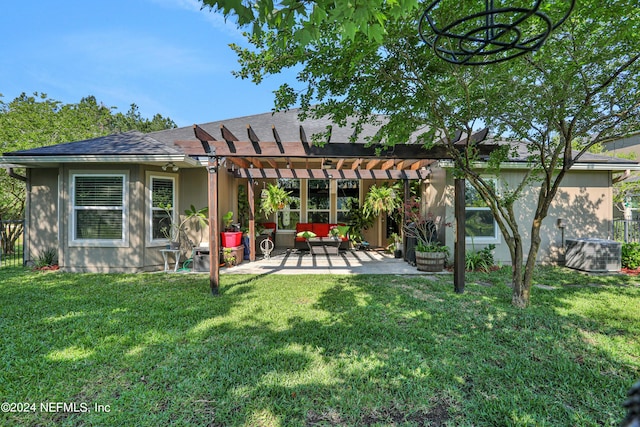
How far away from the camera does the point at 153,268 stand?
26.0 feet

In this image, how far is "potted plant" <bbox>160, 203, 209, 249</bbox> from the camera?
26.7 feet

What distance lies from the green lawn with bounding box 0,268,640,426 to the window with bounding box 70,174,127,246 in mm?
2169

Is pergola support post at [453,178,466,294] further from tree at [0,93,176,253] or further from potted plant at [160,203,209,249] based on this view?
tree at [0,93,176,253]

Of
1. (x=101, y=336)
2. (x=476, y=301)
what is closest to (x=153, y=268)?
(x=101, y=336)

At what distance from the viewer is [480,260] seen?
7824 mm

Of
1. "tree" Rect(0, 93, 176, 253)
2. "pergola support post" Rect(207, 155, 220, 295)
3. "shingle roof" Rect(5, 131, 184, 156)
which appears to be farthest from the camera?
"tree" Rect(0, 93, 176, 253)

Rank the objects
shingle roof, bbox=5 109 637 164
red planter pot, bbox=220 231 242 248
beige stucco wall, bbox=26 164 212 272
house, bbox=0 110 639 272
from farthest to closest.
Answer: red planter pot, bbox=220 231 242 248 → beige stucco wall, bbox=26 164 212 272 → shingle roof, bbox=5 109 637 164 → house, bbox=0 110 639 272

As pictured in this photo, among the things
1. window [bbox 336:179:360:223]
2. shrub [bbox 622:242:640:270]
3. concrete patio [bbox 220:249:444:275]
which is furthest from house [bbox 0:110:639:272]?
window [bbox 336:179:360:223]

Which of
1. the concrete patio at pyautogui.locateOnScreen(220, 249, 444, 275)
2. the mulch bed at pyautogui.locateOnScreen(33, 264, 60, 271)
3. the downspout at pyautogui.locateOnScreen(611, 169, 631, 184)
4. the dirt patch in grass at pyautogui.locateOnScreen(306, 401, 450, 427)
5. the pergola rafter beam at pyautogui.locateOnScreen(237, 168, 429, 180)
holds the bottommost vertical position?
the dirt patch in grass at pyautogui.locateOnScreen(306, 401, 450, 427)

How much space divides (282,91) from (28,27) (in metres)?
10.6

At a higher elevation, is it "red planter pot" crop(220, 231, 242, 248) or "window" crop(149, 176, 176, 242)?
"window" crop(149, 176, 176, 242)

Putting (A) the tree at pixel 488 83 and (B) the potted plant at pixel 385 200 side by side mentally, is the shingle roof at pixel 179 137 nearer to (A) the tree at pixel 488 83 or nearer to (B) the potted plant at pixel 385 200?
(A) the tree at pixel 488 83

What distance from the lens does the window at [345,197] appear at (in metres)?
13.0

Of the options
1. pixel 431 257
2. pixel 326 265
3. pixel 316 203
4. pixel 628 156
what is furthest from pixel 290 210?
pixel 628 156
